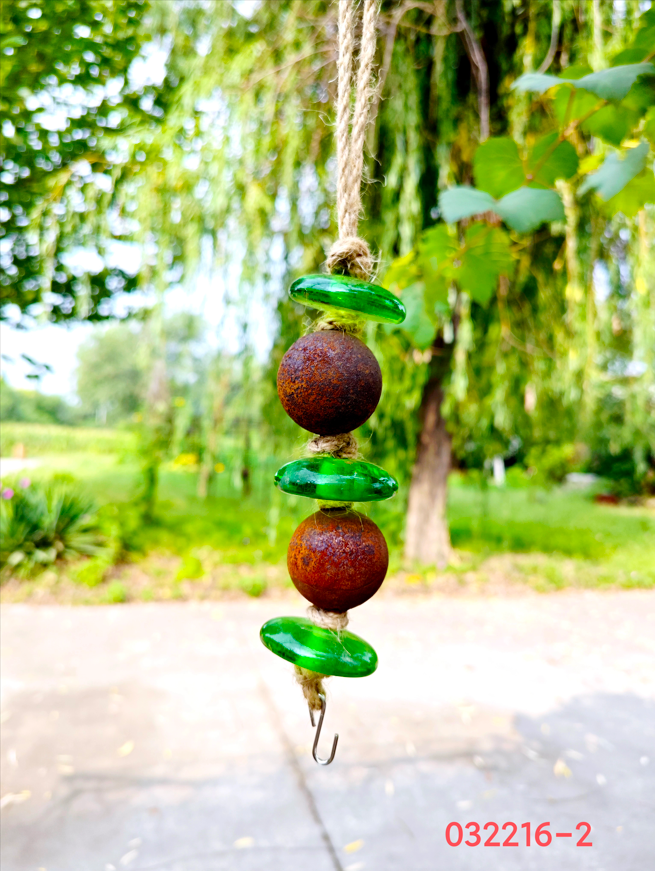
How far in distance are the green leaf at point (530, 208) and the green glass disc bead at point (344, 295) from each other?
0.48 metres

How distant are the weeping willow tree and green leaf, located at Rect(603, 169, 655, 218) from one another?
149cm

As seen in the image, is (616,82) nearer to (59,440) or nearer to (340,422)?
(340,422)

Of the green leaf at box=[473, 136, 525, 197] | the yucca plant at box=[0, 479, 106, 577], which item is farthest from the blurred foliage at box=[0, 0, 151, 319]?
the green leaf at box=[473, 136, 525, 197]

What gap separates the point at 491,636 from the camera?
3.31 metres

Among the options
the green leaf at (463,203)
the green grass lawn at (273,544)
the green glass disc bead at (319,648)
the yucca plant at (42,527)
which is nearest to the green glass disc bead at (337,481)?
the green glass disc bead at (319,648)

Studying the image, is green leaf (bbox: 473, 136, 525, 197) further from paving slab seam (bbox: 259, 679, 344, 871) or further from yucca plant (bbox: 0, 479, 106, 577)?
yucca plant (bbox: 0, 479, 106, 577)

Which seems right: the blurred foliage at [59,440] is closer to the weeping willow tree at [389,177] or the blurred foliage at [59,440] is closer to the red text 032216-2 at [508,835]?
the weeping willow tree at [389,177]

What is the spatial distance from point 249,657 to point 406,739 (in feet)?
3.37

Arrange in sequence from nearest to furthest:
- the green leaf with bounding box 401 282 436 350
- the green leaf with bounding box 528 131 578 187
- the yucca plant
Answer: the green leaf with bounding box 528 131 578 187 → the green leaf with bounding box 401 282 436 350 → the yucca plant

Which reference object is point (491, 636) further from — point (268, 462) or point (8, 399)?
point (8, 399)

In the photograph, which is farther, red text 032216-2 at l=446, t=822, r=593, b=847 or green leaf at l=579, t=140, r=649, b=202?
red text 032216-2 at l=446, t=822, r=593, b=847

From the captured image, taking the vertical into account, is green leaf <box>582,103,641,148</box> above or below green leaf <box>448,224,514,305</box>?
above

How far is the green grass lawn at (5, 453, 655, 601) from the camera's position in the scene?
13.1ft

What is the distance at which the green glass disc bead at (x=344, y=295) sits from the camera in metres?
0.51
